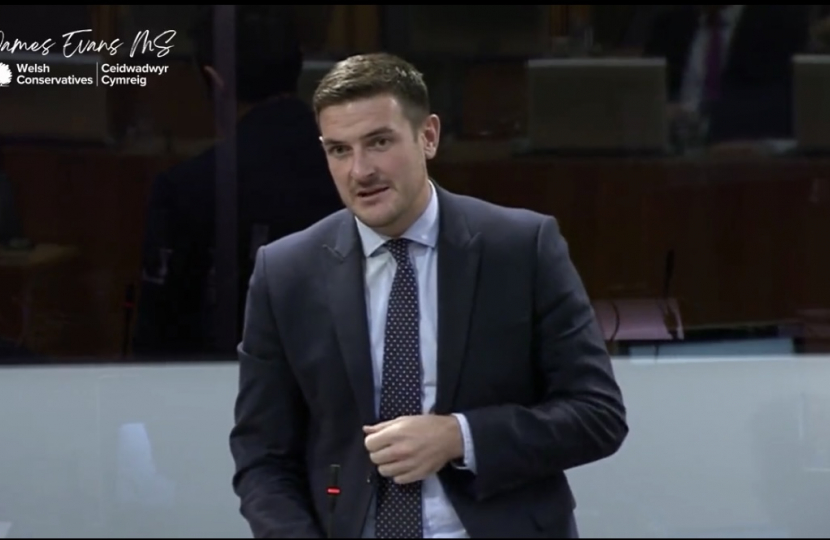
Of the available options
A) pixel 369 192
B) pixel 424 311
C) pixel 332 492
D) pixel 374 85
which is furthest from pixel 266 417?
pixel 374 85

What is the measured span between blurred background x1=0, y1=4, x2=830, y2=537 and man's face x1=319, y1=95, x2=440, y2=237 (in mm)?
1509

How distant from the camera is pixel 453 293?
2420 millimetres

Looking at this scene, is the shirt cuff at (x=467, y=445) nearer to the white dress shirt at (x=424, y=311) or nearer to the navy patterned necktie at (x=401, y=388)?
the white dress shirt at (x=424, y=311)

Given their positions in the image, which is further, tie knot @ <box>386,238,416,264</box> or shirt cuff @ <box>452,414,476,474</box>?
tie knot @ <box>386,238,416,264</box>

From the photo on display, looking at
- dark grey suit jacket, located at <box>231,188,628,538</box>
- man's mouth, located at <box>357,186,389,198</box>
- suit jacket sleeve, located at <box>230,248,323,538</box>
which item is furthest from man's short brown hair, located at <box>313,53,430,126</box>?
suit jacket sleeve, located at <box>230,248,323,538</box>

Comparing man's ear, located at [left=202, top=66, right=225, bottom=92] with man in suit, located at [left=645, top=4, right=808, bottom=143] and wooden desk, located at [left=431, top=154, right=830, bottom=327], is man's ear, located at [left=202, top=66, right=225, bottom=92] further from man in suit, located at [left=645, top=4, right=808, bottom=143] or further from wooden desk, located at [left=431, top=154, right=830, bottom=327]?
man in suit, located at [left=645, top=4, right=808, bottom=143]

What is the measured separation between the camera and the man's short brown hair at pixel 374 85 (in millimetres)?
2270

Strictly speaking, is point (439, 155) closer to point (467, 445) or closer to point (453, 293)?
point (453, 293)

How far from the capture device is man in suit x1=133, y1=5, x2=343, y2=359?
152 inches

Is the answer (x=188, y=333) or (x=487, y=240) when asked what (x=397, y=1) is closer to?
(x=188, y=333)

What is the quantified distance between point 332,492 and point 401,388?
0.23m

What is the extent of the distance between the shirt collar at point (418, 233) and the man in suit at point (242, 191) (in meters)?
1.46

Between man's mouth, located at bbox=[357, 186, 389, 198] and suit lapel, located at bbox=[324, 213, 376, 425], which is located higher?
man's mouth, located at bbox=[357, 186, 389, 198]

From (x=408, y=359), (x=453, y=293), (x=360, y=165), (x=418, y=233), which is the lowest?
(x=408, y=359)
